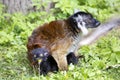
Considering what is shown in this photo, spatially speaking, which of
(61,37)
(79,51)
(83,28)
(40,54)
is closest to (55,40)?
(61,37)

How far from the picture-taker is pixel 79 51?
7207 mm

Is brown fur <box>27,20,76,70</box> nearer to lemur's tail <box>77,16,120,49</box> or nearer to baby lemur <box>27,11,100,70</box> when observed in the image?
baby lemur <box>27,11,100,70</box>

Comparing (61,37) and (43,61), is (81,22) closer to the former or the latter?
(61,37)

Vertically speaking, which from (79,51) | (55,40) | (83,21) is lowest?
(79,51)

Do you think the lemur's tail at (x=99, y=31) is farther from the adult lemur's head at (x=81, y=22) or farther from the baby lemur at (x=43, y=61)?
the baby lemur at (x=43, y=61)

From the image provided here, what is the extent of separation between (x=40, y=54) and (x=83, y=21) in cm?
103

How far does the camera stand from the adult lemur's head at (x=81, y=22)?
6637 mm

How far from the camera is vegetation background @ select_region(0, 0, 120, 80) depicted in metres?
6.40

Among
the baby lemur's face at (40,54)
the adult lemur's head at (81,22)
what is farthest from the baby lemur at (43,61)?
the adult lemur's head at (81,22)

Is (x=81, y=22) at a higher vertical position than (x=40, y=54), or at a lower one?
higher

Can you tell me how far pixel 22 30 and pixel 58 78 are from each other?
2159 millimetres

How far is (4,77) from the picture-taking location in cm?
643

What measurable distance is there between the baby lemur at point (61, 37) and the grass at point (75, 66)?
258 mm

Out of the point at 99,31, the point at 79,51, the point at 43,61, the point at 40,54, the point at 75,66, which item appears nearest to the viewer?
the point at 40,54
